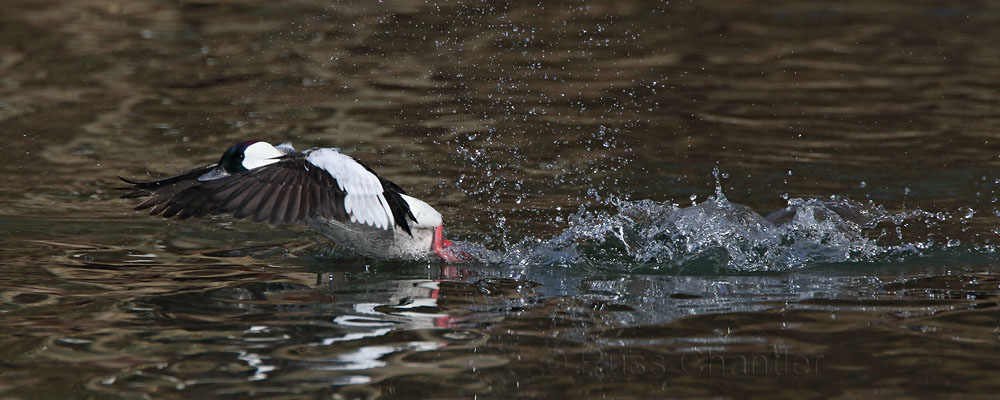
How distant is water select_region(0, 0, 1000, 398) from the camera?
442 centimetres

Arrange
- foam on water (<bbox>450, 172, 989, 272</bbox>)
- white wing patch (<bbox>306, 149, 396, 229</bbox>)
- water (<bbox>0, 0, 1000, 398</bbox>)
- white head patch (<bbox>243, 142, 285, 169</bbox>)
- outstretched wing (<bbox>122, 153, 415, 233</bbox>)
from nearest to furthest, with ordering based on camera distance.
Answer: water (<bbox>0, 0, 1000, 398</bbox>), outstretched wing (<bbox>122, 153, 415, 233</bbox>), white wing patch (<bbox>306, 149, 396, 229</bbox>), white head patch (<bbox>243, 142, 285, 169</bbox>), foam on water (<bbox>450, 172, 989, 272</bbox>)

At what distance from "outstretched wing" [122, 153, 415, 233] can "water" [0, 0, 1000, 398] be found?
42 cm

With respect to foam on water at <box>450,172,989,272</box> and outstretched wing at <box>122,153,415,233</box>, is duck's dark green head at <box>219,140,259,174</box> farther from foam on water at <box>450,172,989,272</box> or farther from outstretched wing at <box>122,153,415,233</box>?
foam on water at <box>450,172,989,272</box>

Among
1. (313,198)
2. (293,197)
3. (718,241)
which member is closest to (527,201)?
(718,241)

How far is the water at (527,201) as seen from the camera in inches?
174

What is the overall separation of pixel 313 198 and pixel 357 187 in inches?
10.8

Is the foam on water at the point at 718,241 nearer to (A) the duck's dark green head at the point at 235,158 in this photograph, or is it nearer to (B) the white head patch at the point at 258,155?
(B) the white head patch at the point at 258,155

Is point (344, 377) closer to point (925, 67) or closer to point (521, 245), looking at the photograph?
point (521, 245)

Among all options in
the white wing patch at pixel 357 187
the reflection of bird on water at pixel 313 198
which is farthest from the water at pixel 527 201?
the white wing patch at pixel 357 187

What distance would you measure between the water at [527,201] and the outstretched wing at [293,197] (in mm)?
422

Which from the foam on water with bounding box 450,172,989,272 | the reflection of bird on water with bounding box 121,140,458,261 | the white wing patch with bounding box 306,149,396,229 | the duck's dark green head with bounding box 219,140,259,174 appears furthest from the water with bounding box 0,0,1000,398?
the duck's dark green head with bounding box 219,140,259,174

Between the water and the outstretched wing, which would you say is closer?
the water

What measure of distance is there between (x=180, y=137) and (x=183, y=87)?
7.20 ft

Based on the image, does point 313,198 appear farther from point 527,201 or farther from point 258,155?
point 527,201
